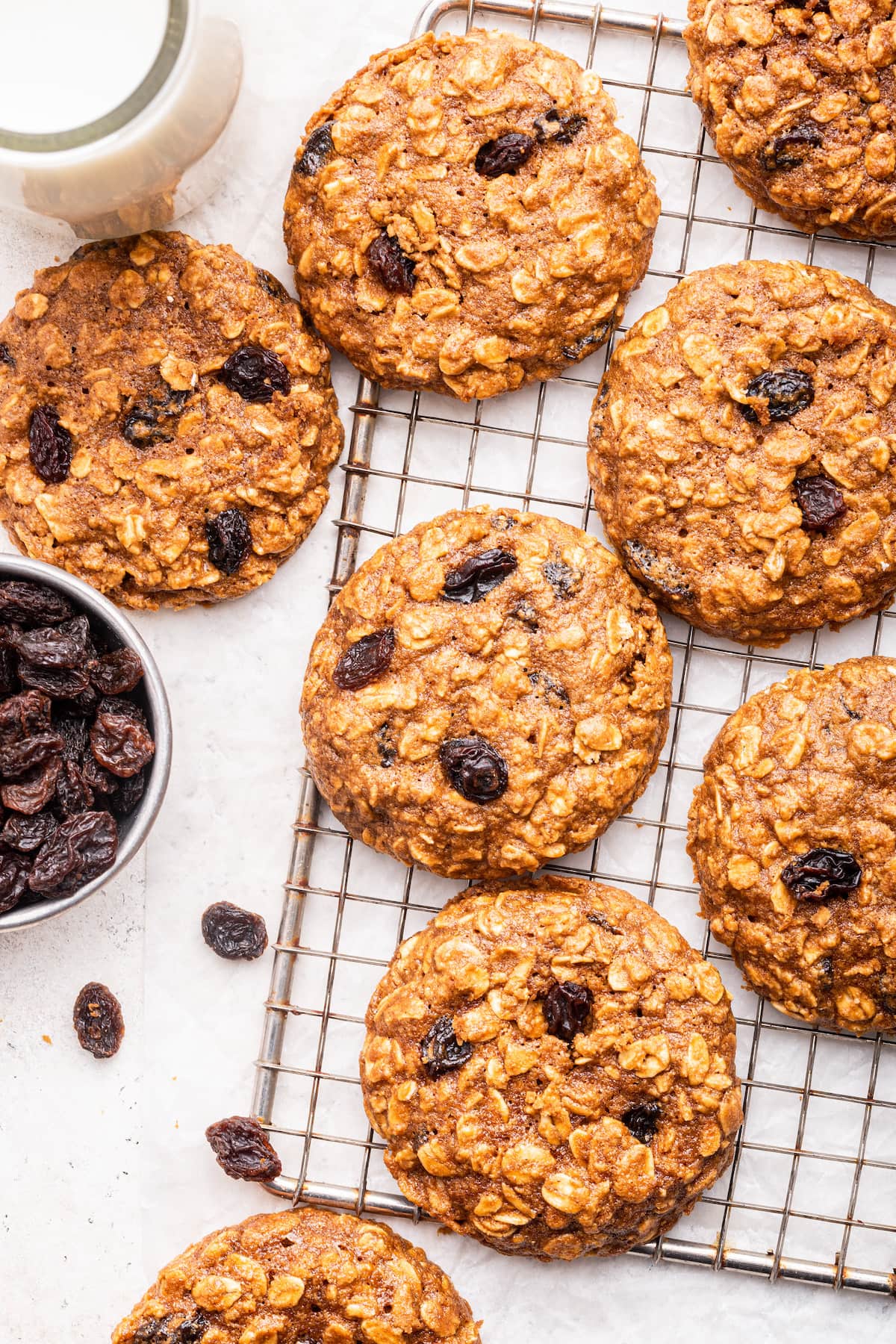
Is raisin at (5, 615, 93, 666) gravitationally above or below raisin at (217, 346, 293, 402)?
below

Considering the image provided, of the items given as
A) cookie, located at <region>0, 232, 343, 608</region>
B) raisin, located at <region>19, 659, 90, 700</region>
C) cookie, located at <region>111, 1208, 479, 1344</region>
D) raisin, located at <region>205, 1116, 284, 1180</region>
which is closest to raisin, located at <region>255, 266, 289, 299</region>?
cookie, located at <region>0, 232, 343, 608</region>

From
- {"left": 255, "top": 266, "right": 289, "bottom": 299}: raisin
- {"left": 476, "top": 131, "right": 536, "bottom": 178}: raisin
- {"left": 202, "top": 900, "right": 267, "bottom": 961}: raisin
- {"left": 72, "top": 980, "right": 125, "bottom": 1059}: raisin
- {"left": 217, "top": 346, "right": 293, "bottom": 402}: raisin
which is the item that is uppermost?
{"left": 476, "top": 131, "right": 536, "bottom": 178}: raisin

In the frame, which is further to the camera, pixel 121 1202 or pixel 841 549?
pixel 121 1202

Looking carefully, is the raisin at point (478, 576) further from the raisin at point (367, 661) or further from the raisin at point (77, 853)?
the raisin at point (77, 853)

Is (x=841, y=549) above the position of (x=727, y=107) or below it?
below

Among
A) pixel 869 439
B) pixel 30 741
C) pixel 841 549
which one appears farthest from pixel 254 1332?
pixel 869 439

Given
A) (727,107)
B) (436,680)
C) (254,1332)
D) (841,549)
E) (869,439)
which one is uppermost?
(727,107)

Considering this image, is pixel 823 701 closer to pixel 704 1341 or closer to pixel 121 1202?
pixel 704 1341

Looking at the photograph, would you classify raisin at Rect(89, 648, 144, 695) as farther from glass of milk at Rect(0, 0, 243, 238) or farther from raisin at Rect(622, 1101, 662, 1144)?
raisin at Rect(622, 1101, 662, 1144)
